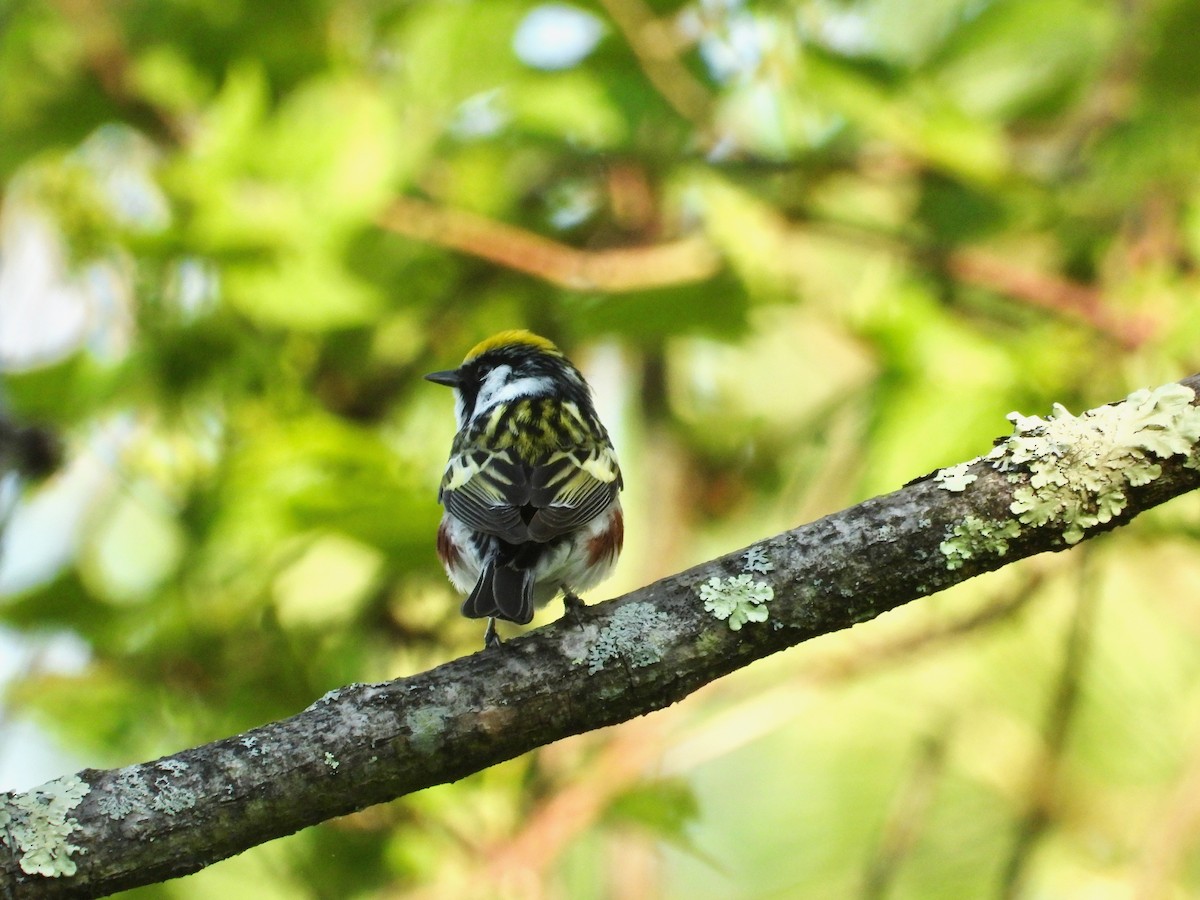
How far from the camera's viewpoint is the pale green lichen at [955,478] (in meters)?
2.28

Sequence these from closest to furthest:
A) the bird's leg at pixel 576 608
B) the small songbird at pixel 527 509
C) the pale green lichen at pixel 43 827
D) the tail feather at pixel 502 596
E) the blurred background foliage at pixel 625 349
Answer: the pale green lichen at pixel 43 827 < the bird's leg at pixel 576 608 < the tail feather at pixel 502 596 < the small songbird at pixel 527 509 < the blurred background foliage at pixel 625 349

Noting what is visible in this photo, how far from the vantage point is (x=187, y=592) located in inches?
161

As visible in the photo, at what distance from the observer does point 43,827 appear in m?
2.07

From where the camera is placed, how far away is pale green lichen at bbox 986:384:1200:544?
2.18 metres

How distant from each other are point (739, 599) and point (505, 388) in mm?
2165

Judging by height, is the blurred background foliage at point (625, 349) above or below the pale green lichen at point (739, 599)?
above

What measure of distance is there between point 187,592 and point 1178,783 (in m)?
3.15

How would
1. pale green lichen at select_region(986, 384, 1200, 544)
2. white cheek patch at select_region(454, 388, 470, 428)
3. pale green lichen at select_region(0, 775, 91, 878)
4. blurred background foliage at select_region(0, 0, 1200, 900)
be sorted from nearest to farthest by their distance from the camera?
pale green lichen at select_region(0, 775, 91, 878) < pale green lichen at select_region(986, 384, 1200, 544) < blurred background foliage at select_region(0, 0, 1200, 900) < white cheek patch at select_region(454, 388, 470, 428)

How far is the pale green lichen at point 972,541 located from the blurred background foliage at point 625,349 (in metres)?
1.41

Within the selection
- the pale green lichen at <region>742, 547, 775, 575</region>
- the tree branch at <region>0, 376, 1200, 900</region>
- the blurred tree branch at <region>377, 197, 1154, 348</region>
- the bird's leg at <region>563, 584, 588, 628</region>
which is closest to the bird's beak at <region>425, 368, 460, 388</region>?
the blurred tree branch at <region>377, 197, 1154, 348</region>

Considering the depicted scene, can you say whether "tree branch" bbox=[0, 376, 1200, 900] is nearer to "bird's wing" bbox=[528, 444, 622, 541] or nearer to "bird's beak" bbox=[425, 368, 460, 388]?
"bird's wing" bbox=[528, 444, 622, 541]

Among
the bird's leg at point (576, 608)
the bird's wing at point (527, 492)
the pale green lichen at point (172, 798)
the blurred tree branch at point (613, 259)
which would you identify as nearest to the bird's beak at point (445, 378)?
the blurred tree branch at point (613, 259)

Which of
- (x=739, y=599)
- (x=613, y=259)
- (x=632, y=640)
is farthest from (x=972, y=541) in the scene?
(x=613, y=259)

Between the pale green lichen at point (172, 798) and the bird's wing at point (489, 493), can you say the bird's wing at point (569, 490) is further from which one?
the pale green lichen at point (172, 798)
